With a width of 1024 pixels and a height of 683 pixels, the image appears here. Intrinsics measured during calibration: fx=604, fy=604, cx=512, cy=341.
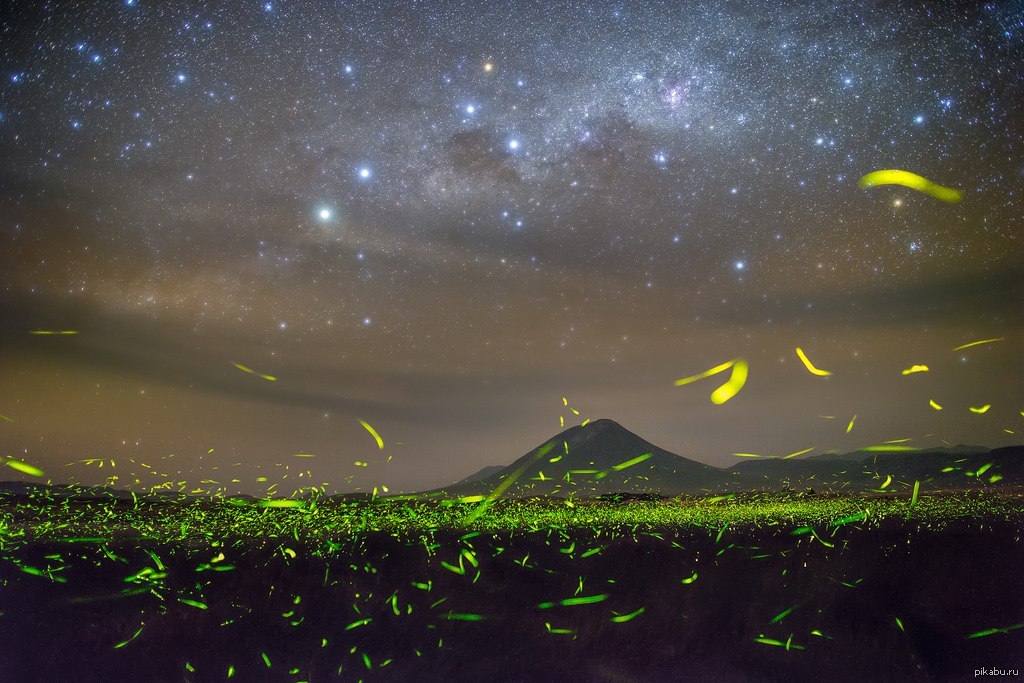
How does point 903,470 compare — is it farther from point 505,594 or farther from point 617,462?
point 617,462

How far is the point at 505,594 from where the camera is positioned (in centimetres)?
612

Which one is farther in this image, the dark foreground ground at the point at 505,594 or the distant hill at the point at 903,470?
the distant hill at the point at 903,470

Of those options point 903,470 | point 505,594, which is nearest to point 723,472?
point 903,470

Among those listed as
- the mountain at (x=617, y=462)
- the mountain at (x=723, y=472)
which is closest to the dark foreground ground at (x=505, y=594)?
the mountain at (x=723, y=472)

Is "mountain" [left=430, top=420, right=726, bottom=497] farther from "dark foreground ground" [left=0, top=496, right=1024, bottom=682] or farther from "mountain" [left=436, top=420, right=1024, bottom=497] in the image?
"dark foreground ground" [left=0, top=496, right=1024, bottom=682]

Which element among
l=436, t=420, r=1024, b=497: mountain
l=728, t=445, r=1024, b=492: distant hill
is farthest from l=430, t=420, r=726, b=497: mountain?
l=728, t=445, r=1024, b=492: distant hill

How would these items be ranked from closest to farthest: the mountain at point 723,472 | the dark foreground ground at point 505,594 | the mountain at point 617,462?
the dark foreground ground at point 505,594
the mountain at point 723,472
the mountain at point 617,462

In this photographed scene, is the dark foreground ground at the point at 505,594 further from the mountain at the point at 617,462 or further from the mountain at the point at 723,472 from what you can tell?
the mountain at the point at 617,462

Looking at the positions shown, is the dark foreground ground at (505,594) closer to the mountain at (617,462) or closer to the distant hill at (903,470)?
the distant hill at (903,470)

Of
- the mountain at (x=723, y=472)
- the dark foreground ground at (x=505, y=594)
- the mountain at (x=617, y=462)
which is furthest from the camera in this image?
the mountain at (x=617, y=462)

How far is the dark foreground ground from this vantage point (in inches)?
220

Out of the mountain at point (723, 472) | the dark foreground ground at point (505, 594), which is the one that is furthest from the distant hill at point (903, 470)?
the dark foreground ground at point (505, 594)

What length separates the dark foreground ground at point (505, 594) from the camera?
560cm

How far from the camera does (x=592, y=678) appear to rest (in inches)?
244
